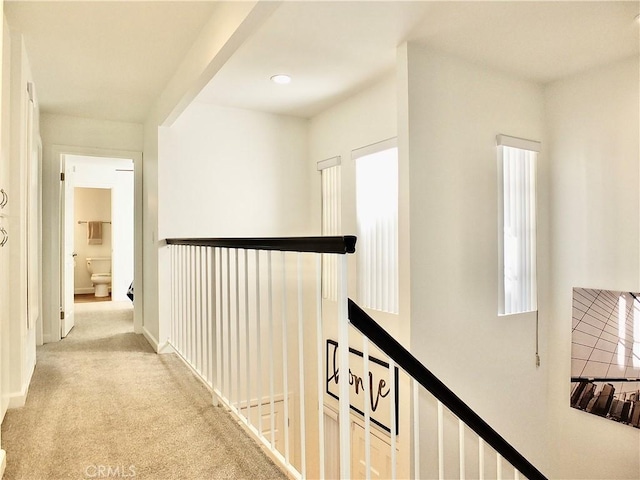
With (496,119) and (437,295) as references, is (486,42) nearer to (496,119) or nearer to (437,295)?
(496,119)

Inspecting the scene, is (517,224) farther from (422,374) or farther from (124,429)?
(124,429)

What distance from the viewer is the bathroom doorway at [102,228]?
7309mm

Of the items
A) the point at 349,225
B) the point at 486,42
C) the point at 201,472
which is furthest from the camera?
the point at 349,225

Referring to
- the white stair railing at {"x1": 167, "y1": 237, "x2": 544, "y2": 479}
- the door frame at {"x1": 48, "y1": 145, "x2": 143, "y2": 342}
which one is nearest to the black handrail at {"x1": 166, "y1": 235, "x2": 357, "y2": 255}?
the white stair railing at {"x1": 167, "y1": 237, "x2": 544, "y2": 479}

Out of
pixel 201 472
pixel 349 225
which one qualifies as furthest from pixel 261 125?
pixel 201 472

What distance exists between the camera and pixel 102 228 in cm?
873

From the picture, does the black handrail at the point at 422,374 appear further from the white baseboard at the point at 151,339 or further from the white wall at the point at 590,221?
the white baseboard at the point at 151,339

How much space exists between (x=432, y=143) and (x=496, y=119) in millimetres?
768

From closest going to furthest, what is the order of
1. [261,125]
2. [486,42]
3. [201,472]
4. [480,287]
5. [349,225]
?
1. [201,472]
2. [486,42]
3. [480,287]
4. [349,225]
5. [261,125]

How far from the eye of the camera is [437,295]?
295 cm

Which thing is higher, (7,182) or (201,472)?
(7,182)

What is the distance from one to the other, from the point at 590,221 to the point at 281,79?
2.75 metres

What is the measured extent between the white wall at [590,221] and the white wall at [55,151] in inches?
168

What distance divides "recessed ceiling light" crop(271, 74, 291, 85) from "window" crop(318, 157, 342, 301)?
0.92 metres
